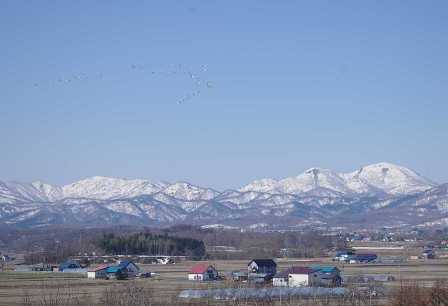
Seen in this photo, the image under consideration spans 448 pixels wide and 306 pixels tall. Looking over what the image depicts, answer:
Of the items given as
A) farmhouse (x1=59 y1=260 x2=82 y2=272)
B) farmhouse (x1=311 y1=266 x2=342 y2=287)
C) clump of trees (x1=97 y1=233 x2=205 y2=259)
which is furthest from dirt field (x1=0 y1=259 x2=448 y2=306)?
clump of trees (x1=97 y1=233 x2=205 y2=259)

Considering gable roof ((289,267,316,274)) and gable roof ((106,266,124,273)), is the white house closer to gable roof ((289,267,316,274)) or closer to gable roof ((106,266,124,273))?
gable roof ((289,267,316,274))

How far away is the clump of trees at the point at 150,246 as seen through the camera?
61312 mm

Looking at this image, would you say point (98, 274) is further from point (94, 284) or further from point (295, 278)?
point (295, 278)

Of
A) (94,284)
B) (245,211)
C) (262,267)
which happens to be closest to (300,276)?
(262,267)

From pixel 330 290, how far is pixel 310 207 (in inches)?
5863

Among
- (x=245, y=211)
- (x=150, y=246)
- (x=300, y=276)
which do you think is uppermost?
(x=245, y=211)

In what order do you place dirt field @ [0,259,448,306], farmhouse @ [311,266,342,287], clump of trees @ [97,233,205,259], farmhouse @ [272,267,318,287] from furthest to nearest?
→ clump of trees @ [97,233,205,259] → farmhouse @ [272,267,318,287] → farmhouse @ [311,266,342,287] → dirt field @ [0,259,448,306]

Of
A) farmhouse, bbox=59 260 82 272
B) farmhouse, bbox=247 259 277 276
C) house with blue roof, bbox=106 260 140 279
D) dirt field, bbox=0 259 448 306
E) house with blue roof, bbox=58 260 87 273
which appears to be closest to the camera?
dirt field, bbox=0 259 448 306

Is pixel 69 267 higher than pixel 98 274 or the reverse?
higher

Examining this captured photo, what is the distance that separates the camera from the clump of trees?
201ft

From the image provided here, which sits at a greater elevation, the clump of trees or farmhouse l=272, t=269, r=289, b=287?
the clump of trees

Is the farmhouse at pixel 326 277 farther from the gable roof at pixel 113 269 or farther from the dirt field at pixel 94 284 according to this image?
the gable roof at pixel 113 269

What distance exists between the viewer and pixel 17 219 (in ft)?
525

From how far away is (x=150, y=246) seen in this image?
204ft
